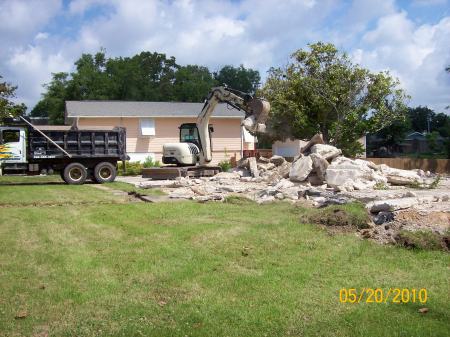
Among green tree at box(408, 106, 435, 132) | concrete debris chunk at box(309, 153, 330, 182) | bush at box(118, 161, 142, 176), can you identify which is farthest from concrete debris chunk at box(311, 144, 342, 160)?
green tree at box(408, 106, 435, 132)

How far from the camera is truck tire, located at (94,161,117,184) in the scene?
2441cm

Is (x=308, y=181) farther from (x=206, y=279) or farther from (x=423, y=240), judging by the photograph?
(x=206, y=279)

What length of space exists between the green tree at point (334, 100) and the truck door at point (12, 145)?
1434 cm

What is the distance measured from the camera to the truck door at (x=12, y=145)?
74.5ft

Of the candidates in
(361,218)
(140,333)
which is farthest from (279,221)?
(140,333)

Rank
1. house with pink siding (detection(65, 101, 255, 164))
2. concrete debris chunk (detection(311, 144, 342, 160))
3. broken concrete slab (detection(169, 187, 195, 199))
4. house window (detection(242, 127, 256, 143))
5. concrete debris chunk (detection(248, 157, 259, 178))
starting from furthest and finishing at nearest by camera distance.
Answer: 1. house window (detection(242, 127, 256, 143))
2. house with pink siding (detection(65, 101, 255, 164))
3. concrete debris chunk (detection(248, 157, 259, 178))
4. concrete debris chunk (detection(311, 144, 342, 160))
5. broken concrete slab (detection(169, 187, 195, 199))

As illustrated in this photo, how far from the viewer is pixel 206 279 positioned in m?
6.46

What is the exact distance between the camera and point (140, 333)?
4.84m

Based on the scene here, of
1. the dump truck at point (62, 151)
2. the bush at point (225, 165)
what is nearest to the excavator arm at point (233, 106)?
the dump truck at point (62, 151)

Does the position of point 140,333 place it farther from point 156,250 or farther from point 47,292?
point 156,250

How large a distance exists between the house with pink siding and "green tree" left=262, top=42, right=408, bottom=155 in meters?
5.43

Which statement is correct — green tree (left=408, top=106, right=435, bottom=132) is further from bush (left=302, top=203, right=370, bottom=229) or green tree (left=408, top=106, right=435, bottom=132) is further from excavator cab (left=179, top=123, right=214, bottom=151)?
bush (left=302, top=203, right=370, bottom=229)
